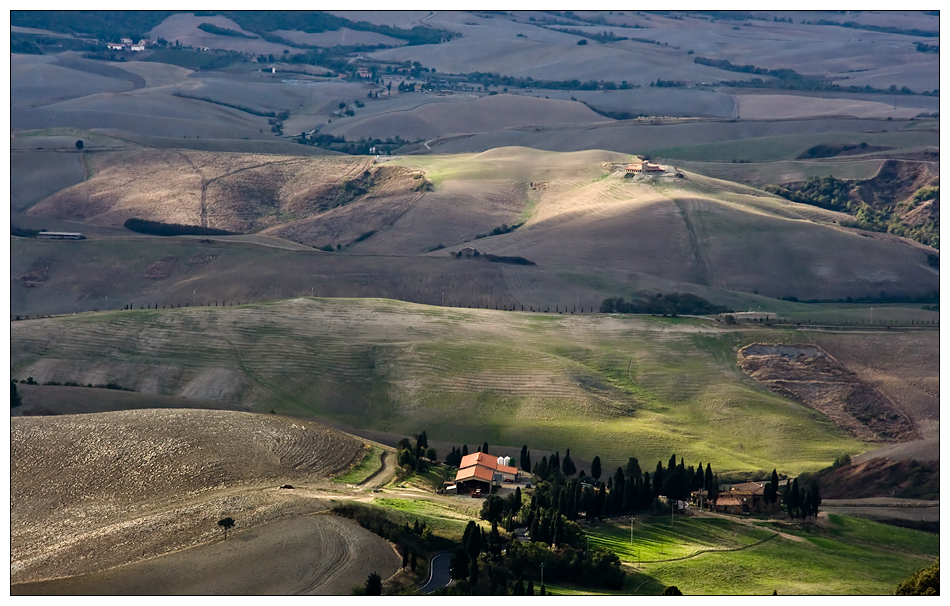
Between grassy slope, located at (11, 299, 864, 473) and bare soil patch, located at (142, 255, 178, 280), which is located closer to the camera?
grassy slope, located at (11, 299, 864, 473)

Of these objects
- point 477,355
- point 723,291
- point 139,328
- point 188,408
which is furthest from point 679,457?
point 723,291

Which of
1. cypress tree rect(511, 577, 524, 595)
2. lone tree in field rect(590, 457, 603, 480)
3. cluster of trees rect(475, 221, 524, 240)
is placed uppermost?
cluster of trees rect(475, 221, 524, 240)

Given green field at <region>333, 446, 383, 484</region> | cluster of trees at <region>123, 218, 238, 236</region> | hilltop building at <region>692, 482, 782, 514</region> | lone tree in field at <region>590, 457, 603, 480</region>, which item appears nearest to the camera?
green field at <region>333, 446, 383, 484</region>

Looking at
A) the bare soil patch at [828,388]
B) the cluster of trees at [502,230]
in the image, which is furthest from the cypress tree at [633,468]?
the cluster of trees at [502,230]

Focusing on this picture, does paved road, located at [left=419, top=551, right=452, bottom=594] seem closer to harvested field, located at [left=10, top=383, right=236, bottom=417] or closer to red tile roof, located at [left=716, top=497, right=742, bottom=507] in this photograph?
red tile roof, located at [left=716, top=497, right=742, bottom=507]

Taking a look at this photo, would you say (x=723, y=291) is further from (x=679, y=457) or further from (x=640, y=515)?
(x=640, y=515)

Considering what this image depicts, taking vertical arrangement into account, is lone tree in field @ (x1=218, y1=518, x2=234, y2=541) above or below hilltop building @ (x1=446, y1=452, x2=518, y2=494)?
above

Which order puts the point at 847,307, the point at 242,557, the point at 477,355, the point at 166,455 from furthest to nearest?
the point at 847,307, the point at 477,355, the point at 166,455, the point at 242,557

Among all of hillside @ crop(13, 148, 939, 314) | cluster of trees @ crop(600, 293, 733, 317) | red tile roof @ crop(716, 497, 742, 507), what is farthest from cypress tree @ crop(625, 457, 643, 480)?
hillside @ crop(13, 148, 939, 314)
